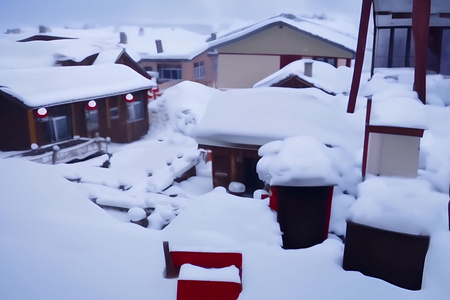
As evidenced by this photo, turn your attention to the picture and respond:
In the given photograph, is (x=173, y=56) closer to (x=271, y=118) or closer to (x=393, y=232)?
(x=271, y=118)

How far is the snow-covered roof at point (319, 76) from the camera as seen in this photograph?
35.5 feet

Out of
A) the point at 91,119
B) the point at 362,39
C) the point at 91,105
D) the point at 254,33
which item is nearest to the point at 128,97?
the point at 91,119

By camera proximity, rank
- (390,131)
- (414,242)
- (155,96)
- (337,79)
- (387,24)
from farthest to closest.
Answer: (155,96) → (337,79) → (387,24) → (390,131) → (414,242)

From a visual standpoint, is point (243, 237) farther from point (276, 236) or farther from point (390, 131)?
point (390, 131)

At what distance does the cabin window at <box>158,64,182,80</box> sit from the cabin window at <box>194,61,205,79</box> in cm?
123

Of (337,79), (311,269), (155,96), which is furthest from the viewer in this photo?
(155,96)

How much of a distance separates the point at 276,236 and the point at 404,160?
5.55 feet

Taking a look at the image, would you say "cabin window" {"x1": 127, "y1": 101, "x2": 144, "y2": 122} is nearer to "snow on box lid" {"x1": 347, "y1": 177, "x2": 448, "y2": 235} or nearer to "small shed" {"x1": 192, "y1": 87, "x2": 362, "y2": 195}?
"small shed" {"x1": 192, "y1": 87, "x2": 362, "y2": 195}

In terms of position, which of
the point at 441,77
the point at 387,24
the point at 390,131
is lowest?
the point at 390,131

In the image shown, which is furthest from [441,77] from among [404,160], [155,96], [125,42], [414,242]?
[125,42]

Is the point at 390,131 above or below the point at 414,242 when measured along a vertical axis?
above

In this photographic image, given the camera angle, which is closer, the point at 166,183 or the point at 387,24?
the point at 387,24

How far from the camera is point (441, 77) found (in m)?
6.83

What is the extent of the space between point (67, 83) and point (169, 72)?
1002 cm
